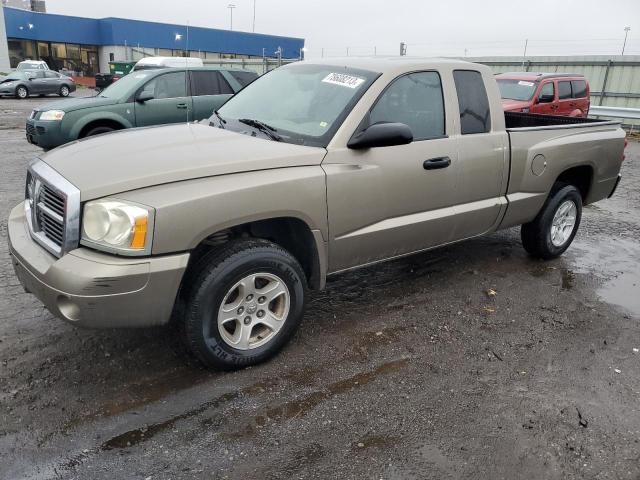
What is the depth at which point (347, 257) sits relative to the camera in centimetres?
363

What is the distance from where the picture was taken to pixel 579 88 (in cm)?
1412

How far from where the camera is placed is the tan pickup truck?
107 inches

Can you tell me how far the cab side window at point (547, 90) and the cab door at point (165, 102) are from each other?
28.2 feet

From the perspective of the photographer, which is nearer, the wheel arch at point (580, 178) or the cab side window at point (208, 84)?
the wheel arch at point (580, 178)

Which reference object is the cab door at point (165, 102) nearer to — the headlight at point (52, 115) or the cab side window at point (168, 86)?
the cab side window at point (168, 86)

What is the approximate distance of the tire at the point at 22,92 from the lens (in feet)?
84.6

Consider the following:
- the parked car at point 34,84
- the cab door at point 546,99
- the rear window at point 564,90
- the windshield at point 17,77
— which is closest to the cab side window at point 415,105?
the cab door at point 546,99

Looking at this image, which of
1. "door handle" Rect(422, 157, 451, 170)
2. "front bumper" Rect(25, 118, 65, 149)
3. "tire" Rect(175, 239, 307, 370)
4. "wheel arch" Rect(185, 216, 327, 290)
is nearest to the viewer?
"tire" Rect(175, 239, 307, 370)

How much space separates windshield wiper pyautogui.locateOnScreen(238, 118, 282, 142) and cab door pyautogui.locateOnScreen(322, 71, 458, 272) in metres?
0.41

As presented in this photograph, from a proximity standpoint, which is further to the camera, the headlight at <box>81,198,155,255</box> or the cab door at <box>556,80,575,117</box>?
the cab door at <box>556,80,575,117</box>

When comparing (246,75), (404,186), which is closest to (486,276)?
(404,186)

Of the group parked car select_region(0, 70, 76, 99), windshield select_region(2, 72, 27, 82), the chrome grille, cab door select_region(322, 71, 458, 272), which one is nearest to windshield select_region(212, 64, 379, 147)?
cab door select_region(322, 71, 458, 272)

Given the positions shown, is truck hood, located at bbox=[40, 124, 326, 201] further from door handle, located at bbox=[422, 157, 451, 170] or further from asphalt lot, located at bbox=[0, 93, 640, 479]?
asphalt lot, located at bbox=[0, 93, 640, 479]

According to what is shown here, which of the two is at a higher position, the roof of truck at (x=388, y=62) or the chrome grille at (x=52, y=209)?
the roof of truck at (x=388, y=62)
